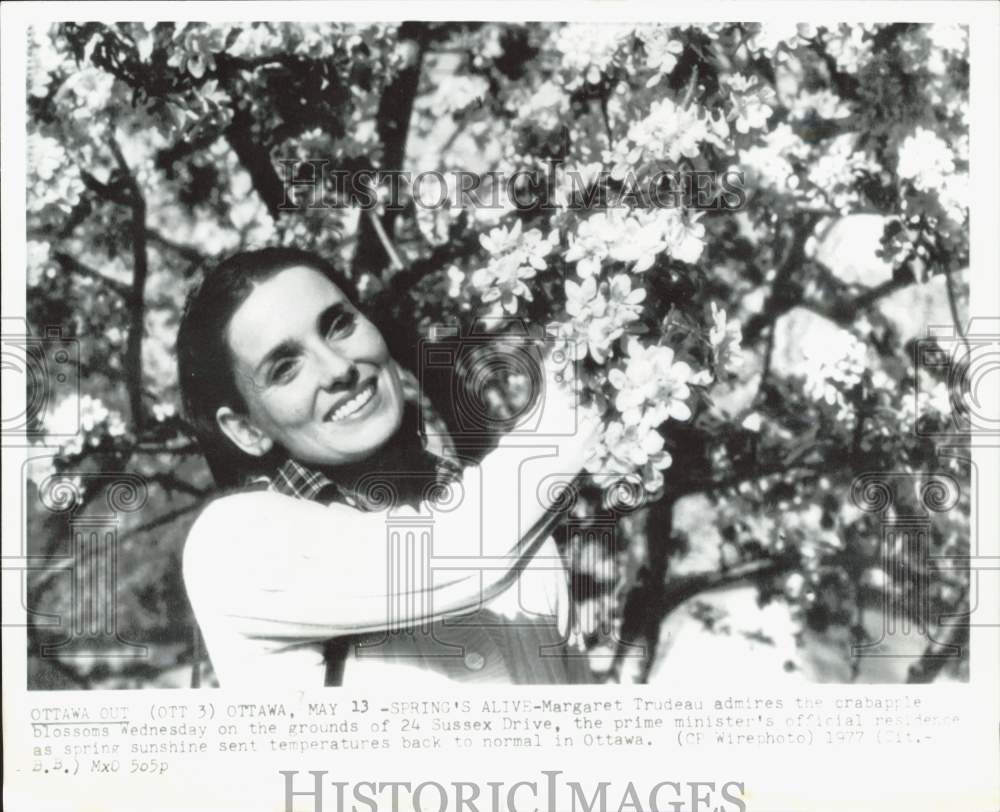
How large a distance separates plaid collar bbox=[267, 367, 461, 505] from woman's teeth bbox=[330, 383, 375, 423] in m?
0.06

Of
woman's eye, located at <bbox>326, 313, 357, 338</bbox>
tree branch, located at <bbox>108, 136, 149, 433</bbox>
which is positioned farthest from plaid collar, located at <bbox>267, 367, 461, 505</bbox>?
tree branch, located at <bbox>108, 136, 149, 433</bbox>

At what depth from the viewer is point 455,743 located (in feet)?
6.24

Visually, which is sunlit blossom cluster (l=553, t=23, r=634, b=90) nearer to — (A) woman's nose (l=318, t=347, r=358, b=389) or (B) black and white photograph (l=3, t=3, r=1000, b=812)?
(B) black and white photograph (l=3, t=3, r=1000, b=812)

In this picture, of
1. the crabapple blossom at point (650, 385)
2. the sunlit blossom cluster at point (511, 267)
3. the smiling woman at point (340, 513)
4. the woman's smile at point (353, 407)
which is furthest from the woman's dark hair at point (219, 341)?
the crabapple blossom at point (650, 385)

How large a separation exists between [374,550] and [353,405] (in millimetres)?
238

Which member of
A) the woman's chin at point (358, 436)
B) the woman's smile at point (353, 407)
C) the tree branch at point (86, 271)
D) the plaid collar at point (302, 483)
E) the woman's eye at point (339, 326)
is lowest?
the plaid collar at point (302, 483)

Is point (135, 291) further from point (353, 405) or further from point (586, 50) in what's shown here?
point (586, 50)

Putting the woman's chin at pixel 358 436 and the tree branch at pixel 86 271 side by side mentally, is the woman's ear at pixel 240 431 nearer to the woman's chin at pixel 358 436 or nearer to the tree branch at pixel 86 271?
the woman's chin at pixel 358 436

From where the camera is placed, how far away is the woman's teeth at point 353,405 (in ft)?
6.17

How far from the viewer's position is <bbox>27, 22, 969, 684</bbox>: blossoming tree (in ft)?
6.20

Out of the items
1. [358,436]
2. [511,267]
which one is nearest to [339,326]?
[358,436]

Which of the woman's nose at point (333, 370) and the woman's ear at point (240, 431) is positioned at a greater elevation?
the woman's nose at point (333, 370)

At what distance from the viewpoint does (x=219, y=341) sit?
1875mm

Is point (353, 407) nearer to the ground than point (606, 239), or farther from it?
nearer to the ground
